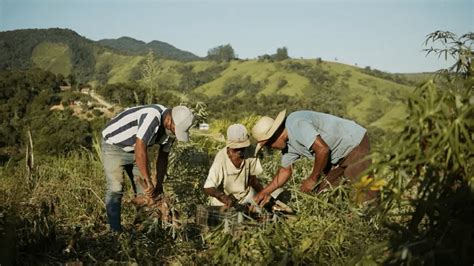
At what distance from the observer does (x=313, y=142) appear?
384 cm

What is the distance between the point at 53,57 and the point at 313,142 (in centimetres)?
12479

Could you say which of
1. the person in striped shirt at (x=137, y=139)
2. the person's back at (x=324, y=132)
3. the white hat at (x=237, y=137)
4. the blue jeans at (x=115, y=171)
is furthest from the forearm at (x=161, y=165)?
the person's back at (x=324, y=132)

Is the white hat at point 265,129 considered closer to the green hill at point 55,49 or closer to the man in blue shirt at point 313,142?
the man in blue shirt at point 313,142

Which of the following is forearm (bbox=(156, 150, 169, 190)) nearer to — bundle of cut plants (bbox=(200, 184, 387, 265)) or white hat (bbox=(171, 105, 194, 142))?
white hat (bbox=(171, 105, 194, 142))

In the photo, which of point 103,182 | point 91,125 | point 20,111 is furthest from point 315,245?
point 20,111

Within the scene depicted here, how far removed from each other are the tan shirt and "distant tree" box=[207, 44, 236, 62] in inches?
4725

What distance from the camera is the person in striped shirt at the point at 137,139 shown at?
4.07m

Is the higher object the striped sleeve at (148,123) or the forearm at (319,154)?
the striped sleeve at (148,123)

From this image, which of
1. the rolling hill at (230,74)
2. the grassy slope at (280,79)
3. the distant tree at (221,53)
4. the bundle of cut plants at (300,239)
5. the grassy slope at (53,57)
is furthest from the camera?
the distant tree at (221,53)

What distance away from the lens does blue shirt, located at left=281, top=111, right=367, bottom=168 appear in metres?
3.96

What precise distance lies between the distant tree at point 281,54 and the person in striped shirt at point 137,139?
105 meters

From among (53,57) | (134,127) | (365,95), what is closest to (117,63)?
(53,57)

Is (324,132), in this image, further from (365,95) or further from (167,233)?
(365,95)

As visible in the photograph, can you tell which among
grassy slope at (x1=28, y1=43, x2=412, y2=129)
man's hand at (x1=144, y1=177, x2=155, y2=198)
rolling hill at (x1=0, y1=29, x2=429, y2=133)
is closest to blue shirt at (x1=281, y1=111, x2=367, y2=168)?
man's hand at (x1=144, y1=177, x2=155, y2=198)
